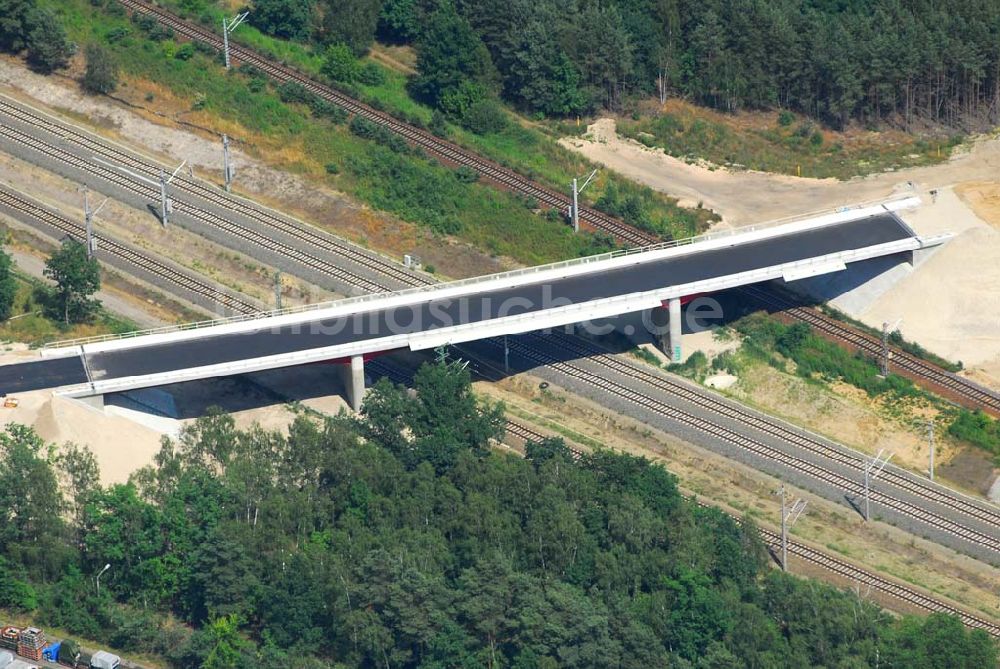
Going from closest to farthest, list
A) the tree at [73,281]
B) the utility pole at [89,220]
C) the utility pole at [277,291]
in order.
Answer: the tree at [73,281]
the utility pole at [277,291]
the utility pole at [89,220]

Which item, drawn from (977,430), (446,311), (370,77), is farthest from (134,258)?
(977,430)

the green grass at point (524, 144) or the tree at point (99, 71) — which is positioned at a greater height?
the tree at point (99, 71)

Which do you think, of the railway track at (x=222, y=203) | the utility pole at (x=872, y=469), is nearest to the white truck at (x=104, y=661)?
the railway track at (x=222, y=203)

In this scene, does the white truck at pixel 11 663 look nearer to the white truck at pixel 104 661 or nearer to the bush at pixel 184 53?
the white truck at pixel 104 661

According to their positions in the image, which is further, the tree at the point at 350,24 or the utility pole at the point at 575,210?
the tree at the point at 350,24

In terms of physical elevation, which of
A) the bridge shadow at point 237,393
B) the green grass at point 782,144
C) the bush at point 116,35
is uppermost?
the bush at point 116,35

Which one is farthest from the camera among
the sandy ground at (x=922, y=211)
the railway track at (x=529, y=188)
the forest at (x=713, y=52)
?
the forest at (x=713, y=52)

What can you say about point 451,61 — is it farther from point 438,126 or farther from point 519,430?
point 519,430

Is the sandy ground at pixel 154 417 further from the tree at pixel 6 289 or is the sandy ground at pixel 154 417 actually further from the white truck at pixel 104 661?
the white truck at pixel 104 661

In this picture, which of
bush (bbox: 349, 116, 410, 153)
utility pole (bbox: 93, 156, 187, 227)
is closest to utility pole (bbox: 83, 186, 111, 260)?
utility pole (bbox: 93, 156, 187, 227)
